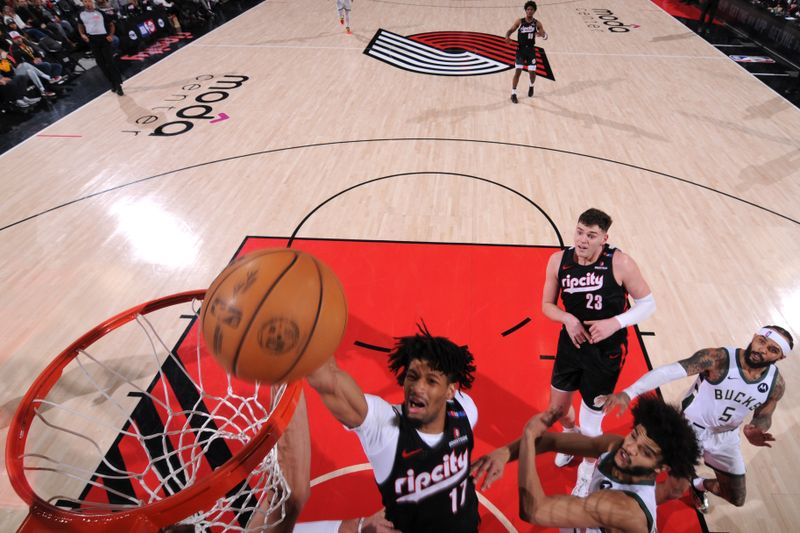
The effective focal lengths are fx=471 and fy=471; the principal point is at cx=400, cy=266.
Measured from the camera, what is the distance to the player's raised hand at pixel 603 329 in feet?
9.23

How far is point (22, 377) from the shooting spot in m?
4.10

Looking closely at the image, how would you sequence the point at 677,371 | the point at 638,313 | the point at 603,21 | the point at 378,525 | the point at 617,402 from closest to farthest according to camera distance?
the point at 378,525, the point at 617,402, the point at 677,371, the point at 638,313, the point at 603,21

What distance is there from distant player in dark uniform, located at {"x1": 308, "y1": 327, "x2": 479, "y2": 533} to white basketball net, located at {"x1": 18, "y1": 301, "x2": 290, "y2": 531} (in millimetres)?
996

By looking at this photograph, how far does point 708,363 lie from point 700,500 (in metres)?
1.02

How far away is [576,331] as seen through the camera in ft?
9.50

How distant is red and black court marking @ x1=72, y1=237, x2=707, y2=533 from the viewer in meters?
3.19

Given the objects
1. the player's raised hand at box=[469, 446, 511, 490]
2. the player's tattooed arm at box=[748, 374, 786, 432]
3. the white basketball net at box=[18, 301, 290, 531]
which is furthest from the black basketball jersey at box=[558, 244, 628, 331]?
the white basketball net at box=[18, 301, 290, 531]

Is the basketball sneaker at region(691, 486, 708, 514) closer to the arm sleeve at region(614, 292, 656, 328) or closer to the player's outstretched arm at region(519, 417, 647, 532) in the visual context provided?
the arm sleeve at region(614, 292, 656, 328)

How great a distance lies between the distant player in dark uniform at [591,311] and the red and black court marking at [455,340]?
0.59m

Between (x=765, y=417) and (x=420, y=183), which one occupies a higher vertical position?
(x=765, y=417)

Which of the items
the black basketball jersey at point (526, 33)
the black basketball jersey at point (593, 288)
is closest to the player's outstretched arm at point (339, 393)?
the black basketball jersey at point (593, 288)

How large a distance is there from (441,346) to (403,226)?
360cm

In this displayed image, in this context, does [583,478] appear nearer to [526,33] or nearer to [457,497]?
[457,497]

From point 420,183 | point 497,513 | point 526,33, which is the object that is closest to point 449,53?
point 526,33
